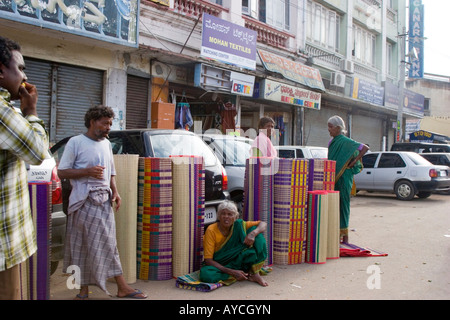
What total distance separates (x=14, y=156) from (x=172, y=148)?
329 centimetres

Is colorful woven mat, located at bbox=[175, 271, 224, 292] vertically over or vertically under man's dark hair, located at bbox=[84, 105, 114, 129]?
under

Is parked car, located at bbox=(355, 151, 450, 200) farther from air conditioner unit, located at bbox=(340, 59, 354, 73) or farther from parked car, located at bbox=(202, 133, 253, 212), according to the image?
air conditioner unit, located at bbox=(340, 59, 354, 73)

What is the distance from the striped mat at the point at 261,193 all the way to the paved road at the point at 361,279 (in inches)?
20.6

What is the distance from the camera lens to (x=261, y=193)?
488 centimetres

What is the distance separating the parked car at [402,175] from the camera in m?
12.2

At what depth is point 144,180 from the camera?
4.34 metres

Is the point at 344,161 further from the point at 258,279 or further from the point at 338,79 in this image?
the point at 338,79

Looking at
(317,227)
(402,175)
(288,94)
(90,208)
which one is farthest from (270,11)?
(90,208)

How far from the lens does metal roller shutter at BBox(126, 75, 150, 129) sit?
35.8ft

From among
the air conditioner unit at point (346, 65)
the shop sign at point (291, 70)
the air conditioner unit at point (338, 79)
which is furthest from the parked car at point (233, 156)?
the air conditioner unit at point (346, 65)

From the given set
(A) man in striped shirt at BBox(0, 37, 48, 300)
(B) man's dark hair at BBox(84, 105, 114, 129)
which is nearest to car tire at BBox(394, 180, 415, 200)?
(B) man's dark hair at BBox(84, 105, 114, 129)

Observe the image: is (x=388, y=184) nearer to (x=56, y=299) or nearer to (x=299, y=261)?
(x=299, y=261)

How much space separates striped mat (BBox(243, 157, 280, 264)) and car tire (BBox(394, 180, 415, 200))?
29.6 ft

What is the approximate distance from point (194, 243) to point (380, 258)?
2534mm
